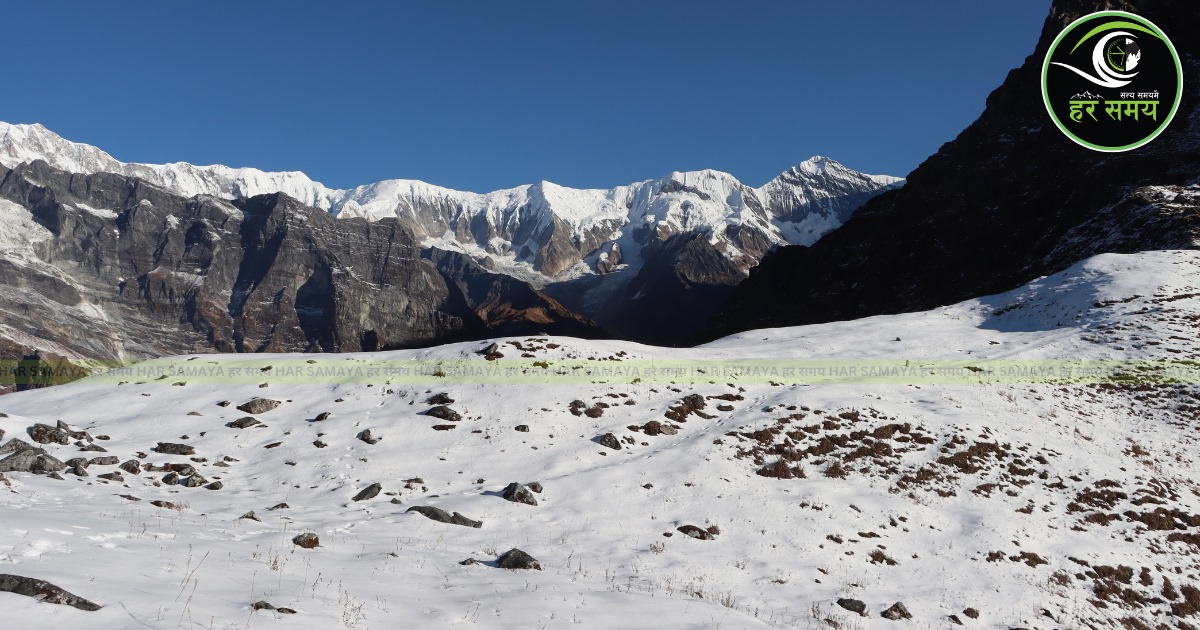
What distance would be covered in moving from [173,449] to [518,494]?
1501 cm

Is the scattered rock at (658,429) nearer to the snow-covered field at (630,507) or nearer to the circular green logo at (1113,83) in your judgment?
the snow-covered field at (630,507)

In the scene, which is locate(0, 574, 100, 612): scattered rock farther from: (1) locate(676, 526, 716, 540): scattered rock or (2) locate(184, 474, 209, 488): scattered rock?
(2) locate(184, 474, 209, 488): scattered rock

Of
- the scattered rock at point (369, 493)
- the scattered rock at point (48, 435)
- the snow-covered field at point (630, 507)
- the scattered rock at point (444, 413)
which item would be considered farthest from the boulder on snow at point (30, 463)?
the scattered rock at point (444, 413)

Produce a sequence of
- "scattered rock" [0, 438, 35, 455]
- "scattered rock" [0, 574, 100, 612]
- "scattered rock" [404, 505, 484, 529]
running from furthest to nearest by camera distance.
A: "scattered rock" [0, 438, 35, 455] < "scattered rock" [404, 505, 484, 529] < "scattered rock" [0, 574, 100, 612]

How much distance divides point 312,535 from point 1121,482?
90.5ft

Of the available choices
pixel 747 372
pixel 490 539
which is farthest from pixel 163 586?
pixel 747 372

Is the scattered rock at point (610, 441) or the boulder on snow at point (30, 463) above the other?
the boulder on snow at point (30, 463)

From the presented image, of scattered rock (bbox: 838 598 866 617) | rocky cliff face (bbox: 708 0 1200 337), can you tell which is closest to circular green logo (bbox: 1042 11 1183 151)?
rocky cliff face (bbox: 708 0 1200 337)

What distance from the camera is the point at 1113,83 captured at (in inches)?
2985

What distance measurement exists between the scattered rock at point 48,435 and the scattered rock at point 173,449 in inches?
113

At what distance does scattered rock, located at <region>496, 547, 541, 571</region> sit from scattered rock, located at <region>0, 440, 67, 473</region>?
15619 mm

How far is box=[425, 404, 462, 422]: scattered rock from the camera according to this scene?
91.1 ft

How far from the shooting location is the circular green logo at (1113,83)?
267 feet

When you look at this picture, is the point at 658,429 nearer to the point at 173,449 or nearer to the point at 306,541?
the point at 306,541
